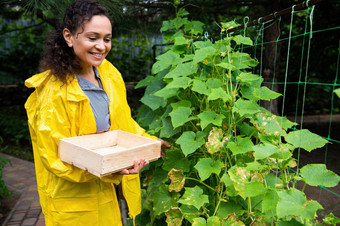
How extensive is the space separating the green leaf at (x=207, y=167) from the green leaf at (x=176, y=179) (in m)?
0.18

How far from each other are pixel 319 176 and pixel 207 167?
21.3 inches

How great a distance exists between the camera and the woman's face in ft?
4.96

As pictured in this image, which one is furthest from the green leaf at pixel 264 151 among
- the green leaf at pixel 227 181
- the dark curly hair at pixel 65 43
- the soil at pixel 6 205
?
the soil at pixel 6 205

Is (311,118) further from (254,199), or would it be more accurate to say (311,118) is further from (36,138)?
(36,138)

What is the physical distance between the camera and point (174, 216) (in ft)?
5.19

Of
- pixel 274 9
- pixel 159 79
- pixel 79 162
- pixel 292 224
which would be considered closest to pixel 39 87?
pixel 79 162

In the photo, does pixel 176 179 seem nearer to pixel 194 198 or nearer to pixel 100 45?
pixel 194 198

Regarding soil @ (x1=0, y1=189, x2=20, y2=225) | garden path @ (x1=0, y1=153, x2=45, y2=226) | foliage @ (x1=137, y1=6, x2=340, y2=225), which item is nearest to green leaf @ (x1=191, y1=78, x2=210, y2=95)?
foliage @ (x1=137, y1=6, x2=340, y2=225)

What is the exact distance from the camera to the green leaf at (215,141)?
145 cm

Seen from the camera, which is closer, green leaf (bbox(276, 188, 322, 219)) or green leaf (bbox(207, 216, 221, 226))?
green leaf (bbox(276, 188, 322, 219))

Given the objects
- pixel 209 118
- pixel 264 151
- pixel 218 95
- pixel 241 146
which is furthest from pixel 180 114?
pixel 264 151

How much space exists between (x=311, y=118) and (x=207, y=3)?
4312 millimetres

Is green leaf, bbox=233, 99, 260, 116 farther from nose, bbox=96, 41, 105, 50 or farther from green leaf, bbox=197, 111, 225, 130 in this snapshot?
nose, bbox=96, 41, 105, 50

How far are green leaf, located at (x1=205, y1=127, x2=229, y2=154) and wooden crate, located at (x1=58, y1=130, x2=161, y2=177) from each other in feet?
0.93
